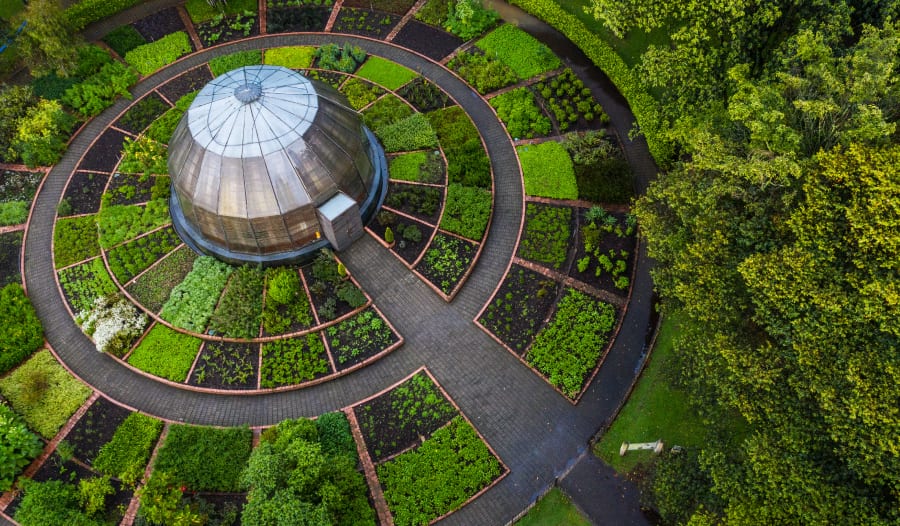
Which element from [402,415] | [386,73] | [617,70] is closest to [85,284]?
[402,415]

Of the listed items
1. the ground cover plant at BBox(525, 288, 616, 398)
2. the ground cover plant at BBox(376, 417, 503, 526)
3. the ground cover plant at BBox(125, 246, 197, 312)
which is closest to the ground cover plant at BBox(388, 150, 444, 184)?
the ground cover plant at BBox(525, 288, 616, 398)

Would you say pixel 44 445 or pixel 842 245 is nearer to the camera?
pixel 842 245

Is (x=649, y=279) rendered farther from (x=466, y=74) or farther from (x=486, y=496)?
(x=466, y=74)

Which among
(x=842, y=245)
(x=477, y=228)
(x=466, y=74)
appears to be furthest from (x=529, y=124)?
(x=842, y=245)

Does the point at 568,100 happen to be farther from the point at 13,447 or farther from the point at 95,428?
the point at 13,447

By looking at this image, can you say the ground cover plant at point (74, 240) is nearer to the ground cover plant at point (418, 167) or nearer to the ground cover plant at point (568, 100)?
the ground cover plant at point (418, 167)

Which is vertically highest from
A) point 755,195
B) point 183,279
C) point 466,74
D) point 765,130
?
point 466,74

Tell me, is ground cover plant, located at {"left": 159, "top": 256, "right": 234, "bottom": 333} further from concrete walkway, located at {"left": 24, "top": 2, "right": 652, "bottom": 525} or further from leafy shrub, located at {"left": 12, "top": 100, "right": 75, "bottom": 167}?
leafy shrub, located at {"left": 12, "top": 100, "right": 75, "bottom": 167}

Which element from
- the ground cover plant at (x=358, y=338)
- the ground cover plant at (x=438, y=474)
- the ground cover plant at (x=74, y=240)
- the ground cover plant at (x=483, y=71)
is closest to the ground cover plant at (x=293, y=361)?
the ground cover plant at (x=358, y=338)
